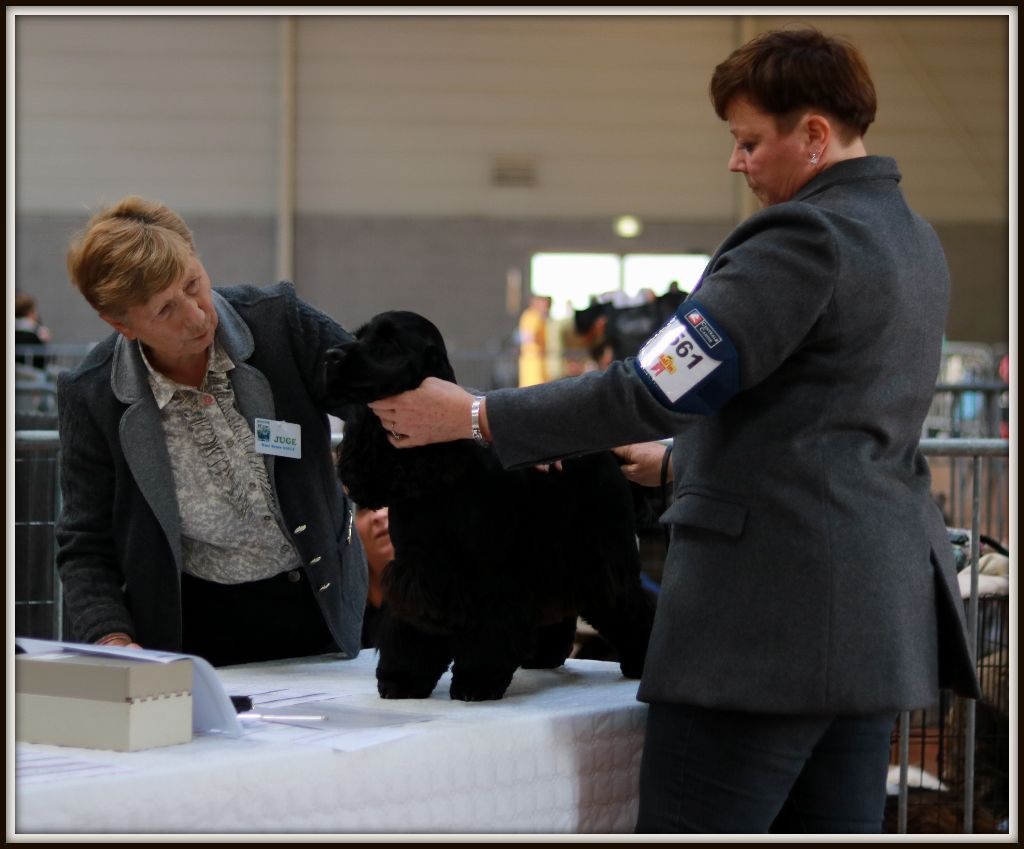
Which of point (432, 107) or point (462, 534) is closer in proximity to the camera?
point (462, 534)

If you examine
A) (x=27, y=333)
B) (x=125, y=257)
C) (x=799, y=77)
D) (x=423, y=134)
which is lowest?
(x=125, y=257)

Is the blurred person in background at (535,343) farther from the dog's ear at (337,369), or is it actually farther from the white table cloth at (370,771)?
the dog's ear at (337,369)

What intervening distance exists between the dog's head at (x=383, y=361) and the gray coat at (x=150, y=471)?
314 mm

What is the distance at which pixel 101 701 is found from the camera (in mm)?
1345

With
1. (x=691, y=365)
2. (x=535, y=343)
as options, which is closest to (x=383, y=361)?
(x=691, y=365)

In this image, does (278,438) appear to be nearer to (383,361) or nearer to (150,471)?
(150,471)

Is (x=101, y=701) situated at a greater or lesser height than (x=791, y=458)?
lesser

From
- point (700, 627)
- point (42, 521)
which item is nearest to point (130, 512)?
point (700, 627)

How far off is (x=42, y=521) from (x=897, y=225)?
7.96 ft


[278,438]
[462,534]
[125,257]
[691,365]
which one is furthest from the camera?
[278,438]

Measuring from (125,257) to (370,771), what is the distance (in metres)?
0.82

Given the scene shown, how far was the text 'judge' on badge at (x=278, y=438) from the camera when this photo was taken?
5.98ft

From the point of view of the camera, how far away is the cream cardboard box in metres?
1.33

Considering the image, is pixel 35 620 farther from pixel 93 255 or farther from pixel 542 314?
pixel 542 314
